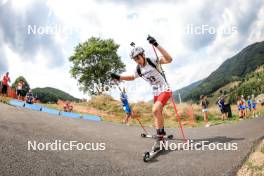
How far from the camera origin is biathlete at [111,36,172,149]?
7852 millimetres

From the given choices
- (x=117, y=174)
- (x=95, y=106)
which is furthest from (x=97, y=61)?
(x=117, y=174)

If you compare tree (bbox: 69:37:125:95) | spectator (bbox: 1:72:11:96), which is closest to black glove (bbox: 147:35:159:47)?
spectator (bbox: 1:72:11:96)

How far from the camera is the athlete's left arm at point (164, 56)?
7.68m

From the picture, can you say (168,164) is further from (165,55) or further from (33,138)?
(33,138)

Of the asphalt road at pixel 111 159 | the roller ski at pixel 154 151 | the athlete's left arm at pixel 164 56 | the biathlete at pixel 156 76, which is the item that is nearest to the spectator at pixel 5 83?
the asphalt road at pixel 111 159

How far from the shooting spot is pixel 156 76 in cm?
820

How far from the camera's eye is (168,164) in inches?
259

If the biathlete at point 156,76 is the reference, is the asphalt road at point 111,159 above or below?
below

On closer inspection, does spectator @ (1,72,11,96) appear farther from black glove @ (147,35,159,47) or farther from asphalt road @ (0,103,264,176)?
black glove @ (147,35,159,47)

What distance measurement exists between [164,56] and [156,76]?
667 mm

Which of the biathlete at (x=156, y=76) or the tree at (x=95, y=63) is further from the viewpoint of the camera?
the tree at (x=95, y=63)

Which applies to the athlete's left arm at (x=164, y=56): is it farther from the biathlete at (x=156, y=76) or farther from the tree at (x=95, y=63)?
the tree at (x=95, y=63)

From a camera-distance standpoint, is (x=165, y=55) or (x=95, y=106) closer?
(x=165, y=55)

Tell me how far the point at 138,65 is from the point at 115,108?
22525 millimetres
